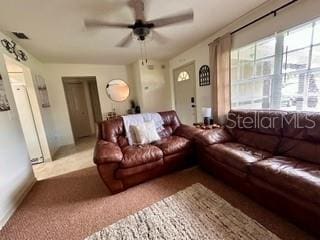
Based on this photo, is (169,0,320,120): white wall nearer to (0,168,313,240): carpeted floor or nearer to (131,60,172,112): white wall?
(131,60,172,112): white wall

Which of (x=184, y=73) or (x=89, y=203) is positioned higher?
(x=184, y=73)

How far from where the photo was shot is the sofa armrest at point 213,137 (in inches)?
91.8

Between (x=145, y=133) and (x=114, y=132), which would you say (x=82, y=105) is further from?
(x=145, y=133)

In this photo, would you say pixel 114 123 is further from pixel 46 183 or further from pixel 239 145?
pixel 239 145

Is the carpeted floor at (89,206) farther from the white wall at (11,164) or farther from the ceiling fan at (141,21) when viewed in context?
the ceiling fan at (141,21)

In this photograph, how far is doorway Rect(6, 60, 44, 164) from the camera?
298 cm

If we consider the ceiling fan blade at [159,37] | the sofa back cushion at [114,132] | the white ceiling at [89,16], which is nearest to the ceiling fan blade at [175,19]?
the white ceiling at [89,16]

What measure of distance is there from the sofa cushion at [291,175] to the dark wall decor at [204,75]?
2.07 meters

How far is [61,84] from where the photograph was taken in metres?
4.28

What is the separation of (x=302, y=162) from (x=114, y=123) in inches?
98.6

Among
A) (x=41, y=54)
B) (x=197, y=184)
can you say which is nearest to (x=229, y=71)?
(x=197, y=184)

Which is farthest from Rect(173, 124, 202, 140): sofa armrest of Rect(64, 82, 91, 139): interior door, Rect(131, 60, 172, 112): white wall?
Rect(64, 82, 91, 139): interior door

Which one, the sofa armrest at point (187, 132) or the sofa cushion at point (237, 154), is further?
the sofa armrest at point (187, 132)

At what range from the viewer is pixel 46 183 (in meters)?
2.45
